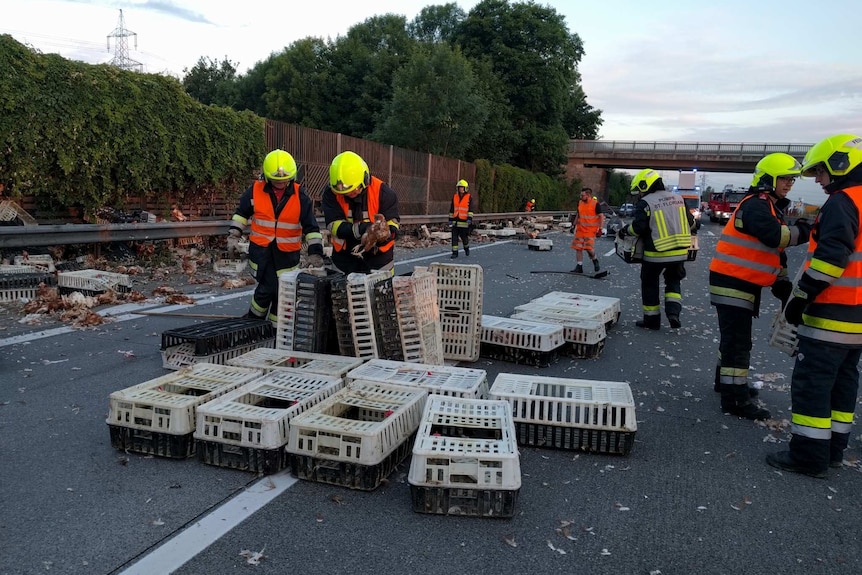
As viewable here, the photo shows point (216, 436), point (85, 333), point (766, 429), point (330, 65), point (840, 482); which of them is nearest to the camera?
point (216, 436)

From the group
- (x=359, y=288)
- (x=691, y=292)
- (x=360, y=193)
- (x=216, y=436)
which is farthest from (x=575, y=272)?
(x=216, y=436)

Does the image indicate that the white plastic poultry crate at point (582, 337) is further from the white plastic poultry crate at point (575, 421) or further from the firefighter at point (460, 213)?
the firefighter at point (460, 213)

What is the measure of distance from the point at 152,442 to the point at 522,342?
11.2 ft

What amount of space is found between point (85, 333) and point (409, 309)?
365 centimetres

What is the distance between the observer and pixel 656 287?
27.6ft

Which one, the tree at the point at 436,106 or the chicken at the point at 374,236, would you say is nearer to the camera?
the chicken at the point at 374,236

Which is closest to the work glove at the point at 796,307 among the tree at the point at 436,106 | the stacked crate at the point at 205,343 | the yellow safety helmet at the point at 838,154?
the yellow safety helmet at the point at 838,154

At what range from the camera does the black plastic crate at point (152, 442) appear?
3.73 m

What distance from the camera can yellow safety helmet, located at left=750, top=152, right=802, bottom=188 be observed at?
523 centimetres

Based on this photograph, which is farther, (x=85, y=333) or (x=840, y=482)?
(x=85, y=333)

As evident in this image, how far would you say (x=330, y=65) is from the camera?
48.5 meters

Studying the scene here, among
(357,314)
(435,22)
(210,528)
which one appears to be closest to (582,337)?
(357,314)

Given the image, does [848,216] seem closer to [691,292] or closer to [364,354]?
[364,354]

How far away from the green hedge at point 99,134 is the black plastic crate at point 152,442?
26.8 feet
